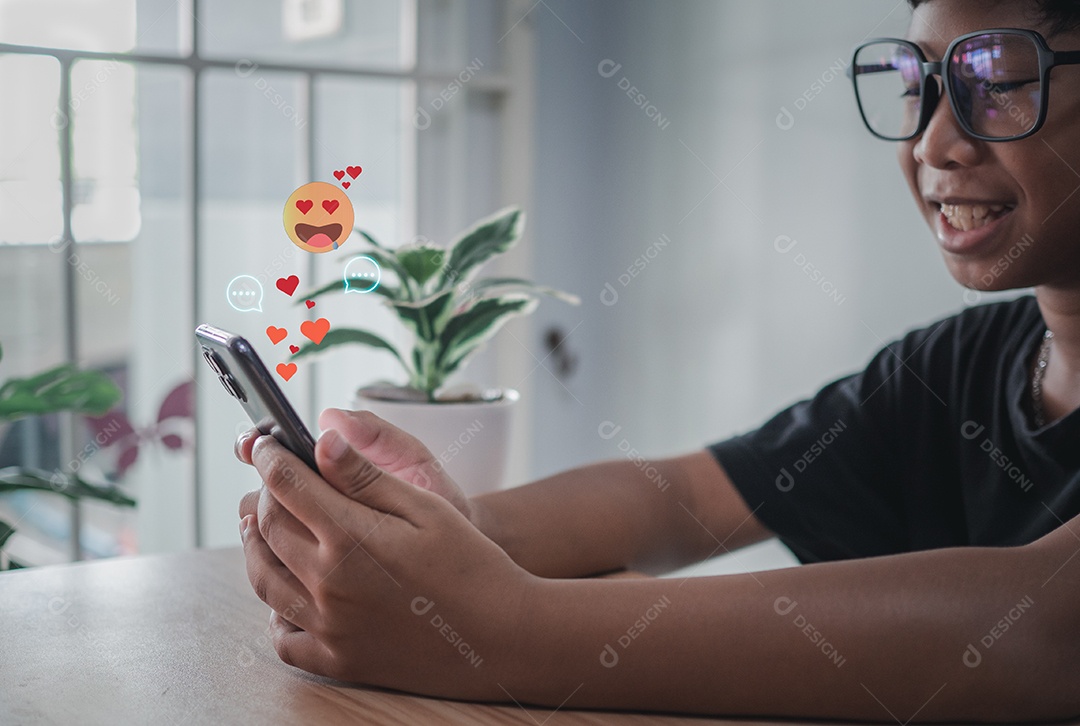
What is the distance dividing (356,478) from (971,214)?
1.98ft

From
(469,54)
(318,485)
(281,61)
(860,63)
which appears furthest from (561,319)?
(318,485)

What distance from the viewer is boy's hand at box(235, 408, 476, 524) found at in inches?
30.0

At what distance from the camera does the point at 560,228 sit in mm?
2287

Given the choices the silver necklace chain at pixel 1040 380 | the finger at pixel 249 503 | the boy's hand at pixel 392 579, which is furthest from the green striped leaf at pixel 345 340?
the silver necklace chain at pixel 1040 380

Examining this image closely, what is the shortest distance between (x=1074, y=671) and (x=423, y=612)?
1.24 ft

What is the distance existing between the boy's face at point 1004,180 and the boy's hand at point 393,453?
0.50 m

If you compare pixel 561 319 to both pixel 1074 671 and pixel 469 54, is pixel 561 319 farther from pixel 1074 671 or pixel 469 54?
pixel 1074 671

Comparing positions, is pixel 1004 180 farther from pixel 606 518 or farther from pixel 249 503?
pixel 249 503

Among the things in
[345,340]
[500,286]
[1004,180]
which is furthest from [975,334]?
[345,340]

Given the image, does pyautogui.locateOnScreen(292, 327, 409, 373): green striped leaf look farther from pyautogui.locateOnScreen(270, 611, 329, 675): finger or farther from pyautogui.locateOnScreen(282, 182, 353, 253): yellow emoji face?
pyautogui.locateOnScreen(270, 611, 329, 675): finger

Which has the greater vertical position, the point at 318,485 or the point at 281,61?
the point at 281,61

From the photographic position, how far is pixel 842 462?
1030 mm

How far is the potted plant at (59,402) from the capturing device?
1306 millimetres

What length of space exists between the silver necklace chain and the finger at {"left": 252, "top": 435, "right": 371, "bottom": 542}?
64 centimetres
